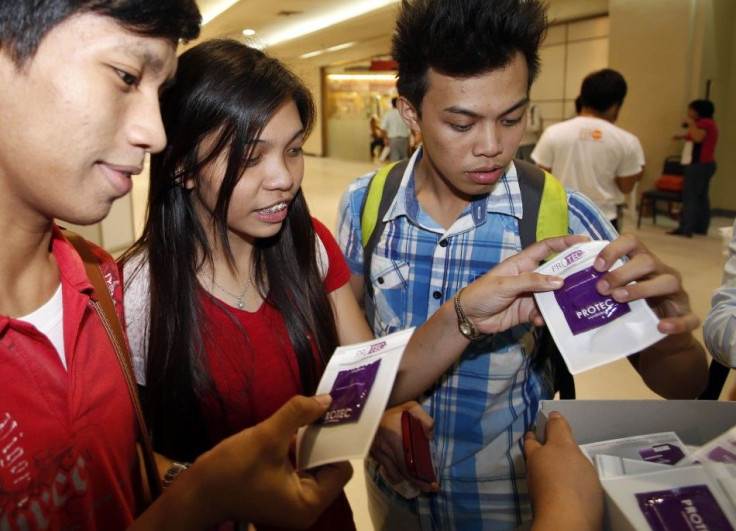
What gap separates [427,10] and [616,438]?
1083mm

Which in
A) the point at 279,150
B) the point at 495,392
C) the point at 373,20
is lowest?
the point at 495,392

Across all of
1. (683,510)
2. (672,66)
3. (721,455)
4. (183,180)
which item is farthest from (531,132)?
(683,510)

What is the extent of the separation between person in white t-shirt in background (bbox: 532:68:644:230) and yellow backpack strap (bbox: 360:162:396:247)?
9.58 feet

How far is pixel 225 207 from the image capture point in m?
1.25

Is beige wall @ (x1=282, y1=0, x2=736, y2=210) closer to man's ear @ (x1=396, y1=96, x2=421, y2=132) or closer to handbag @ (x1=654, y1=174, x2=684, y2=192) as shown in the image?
handbag @ (x1=654, y1=174, x2=684, y2=192)

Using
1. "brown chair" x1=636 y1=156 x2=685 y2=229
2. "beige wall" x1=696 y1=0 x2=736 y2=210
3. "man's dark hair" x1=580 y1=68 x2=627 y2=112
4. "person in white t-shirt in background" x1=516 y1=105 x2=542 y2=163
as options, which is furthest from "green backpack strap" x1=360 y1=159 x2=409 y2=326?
"beige wall" x1=696 y1=0 x2=736 y2=210

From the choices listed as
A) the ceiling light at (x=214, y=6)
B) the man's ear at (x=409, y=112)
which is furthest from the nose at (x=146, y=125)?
the ceiling light at (x=214, y=6)

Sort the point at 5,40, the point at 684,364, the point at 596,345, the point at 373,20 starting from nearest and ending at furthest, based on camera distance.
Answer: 1. the point at 5,40
2. the point at 596,345
3. the point at 684,364
4. the point at 373,20

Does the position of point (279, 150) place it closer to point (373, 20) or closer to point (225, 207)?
point (225, 207)

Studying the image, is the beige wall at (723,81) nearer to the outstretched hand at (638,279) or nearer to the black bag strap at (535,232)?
the black bag strap at (535,232)

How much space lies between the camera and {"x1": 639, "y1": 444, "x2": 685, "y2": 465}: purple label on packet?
852mm

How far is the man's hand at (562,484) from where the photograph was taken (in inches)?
30.5

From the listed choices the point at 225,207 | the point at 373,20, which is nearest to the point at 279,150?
the point at 225,207

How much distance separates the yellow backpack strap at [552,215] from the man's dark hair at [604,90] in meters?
3.18
